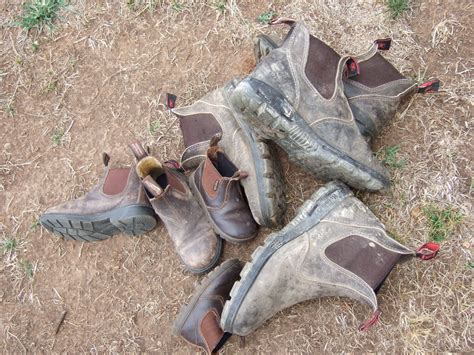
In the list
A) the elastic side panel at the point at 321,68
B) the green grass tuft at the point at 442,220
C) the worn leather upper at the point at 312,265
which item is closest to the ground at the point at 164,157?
the green grass tuft at the point at 442,220

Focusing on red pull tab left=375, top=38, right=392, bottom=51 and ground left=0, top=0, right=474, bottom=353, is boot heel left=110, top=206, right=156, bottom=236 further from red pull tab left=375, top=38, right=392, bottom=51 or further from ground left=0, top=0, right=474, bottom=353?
red pull tab left=375, top=38, right=392, bottom=51

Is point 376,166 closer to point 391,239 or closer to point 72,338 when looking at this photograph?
point 391,239

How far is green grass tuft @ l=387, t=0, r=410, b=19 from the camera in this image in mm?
2756


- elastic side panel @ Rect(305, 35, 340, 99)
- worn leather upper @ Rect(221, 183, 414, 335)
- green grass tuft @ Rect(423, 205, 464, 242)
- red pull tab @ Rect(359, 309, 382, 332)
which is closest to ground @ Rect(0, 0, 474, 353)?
green grass tuft @ Rect(423, 205, 464, 242)

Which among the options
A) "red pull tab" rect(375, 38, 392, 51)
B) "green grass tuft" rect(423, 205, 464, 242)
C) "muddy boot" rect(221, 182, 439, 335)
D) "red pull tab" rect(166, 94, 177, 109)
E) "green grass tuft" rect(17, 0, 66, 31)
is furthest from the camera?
"green grass tuft" rect(17, 0, 66, 31)

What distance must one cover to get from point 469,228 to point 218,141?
132cm

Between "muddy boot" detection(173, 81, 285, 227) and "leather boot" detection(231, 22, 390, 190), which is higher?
"leather boot" detection(231, 22, 390, 190)

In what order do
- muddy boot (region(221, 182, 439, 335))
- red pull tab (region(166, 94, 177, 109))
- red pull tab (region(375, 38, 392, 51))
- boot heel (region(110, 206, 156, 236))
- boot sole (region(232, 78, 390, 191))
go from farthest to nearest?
red pull tab (region(166, 94, 177, 109))
boot heel (region(110, 206, 156, 236))
red pull tab (region(375, 38, 392, 51))
muddy boot (region(221, 182, 439, 335))
boot sole (region(232, 78, 390, 191))

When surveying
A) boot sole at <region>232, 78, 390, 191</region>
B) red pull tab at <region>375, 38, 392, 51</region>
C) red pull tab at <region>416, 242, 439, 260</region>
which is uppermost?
red pull tab at <region>375, 38, 392, 51</region>

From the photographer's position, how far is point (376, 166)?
2426 millimetres

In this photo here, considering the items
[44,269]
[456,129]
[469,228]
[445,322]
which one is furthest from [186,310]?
[456,129]

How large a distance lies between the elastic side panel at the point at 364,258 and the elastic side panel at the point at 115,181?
3.87 feet

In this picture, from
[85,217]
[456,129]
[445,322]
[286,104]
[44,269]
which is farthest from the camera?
[44,269]

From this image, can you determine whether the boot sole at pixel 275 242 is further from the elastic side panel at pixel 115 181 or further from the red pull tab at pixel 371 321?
the elastic side panel at pixel 115 181
